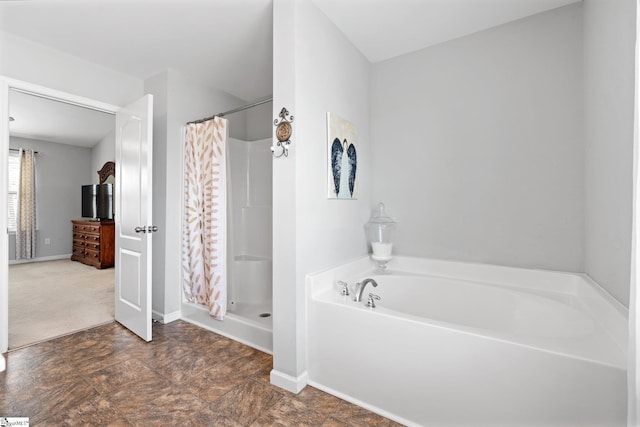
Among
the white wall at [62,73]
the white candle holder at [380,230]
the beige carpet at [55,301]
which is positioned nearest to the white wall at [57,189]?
the beige carpet at [55,301]

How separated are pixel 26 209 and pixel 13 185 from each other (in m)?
0.48

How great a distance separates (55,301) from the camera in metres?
3.35

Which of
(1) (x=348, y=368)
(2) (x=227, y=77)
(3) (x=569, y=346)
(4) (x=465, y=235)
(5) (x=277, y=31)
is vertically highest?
(2) (x=227, y=77)

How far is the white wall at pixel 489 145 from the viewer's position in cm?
198

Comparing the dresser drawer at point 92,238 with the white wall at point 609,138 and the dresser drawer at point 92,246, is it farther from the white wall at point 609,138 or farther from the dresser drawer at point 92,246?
the white wall at point 609,138

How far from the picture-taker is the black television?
5496 mm

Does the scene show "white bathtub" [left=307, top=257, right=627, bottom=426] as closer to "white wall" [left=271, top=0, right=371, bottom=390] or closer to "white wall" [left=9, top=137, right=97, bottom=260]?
"white wall" [left=271, top=0, right=371, bottom=390]

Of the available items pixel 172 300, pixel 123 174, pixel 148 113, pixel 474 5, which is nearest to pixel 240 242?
pixel 172 300

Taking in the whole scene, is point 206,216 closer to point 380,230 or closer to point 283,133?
point 283,133

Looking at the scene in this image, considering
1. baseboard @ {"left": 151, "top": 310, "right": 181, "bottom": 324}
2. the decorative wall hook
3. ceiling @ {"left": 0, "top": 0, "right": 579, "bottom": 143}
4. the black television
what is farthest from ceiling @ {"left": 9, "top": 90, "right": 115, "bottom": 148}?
the decorative wall hook

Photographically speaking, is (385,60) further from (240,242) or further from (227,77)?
(240,242)

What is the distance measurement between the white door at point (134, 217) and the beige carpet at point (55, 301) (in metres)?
0.44

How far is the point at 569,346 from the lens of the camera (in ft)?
3.92

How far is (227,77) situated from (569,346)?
3243 millimetres
